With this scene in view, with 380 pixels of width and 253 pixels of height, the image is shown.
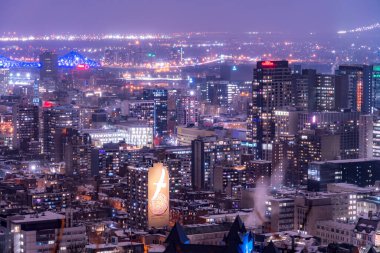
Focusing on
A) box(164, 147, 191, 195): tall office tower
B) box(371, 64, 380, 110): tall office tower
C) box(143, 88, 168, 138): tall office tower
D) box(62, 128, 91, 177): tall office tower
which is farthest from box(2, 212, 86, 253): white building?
box(143, 88, 168, 138): tall office tower

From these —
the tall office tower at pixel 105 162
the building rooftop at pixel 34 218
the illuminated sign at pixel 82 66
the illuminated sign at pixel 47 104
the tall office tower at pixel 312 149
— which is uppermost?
the illuminated sign at pixel 82 66

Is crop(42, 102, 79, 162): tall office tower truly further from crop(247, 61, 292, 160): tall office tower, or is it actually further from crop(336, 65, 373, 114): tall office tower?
crop(336, 65, 373, 114): tall office tower

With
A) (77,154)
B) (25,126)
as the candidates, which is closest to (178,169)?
(77,154)

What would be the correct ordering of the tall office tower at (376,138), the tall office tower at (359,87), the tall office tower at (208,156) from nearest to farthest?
1. the tall office tower at (208,156)
2. the tall office tower at (376,138)
3. the tall office tower at (359,87)

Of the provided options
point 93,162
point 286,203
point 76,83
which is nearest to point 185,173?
point 93,162

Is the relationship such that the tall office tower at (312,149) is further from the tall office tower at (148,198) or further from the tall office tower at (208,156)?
the tall office tower at (148,198)

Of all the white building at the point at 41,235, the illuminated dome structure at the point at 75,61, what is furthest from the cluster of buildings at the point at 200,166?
the illuminated dome structure at the point at 75,61
